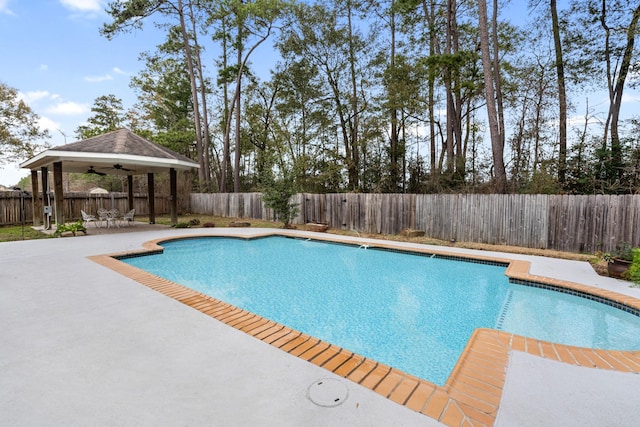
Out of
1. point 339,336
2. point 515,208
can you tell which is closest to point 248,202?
point 515,208

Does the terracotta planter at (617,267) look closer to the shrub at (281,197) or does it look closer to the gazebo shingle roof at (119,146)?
the shrub at (281,197)

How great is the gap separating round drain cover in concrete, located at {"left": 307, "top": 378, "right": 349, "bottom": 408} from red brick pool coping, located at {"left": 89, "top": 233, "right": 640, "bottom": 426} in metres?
0.13

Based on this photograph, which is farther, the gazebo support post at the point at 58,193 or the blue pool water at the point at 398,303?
the gazebo support post at the point at 58,193

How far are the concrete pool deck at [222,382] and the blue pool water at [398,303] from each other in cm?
63

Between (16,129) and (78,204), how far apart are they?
8.21m

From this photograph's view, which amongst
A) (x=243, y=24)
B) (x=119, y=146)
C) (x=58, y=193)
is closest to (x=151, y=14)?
(x=243, y=24)

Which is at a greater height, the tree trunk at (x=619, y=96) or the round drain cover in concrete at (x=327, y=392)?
the tree trunk at (x=619, y=96)

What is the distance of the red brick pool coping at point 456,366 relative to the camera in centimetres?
174

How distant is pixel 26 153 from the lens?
17.5 metres

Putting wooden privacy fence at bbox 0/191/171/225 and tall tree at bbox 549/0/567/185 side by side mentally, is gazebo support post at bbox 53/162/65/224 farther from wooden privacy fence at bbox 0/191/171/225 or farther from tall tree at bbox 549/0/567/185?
tall tree at bbox 549/0/567/185

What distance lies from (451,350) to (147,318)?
9.76 ft

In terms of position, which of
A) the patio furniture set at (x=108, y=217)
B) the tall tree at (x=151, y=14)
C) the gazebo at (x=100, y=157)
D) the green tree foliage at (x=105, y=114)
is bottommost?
the patio furniture set at (x=108, y=217)

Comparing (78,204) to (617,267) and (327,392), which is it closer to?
(327,392)

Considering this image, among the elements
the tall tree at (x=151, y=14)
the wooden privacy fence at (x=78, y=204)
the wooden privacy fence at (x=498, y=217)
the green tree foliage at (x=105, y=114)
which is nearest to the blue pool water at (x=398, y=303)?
the wooden privacy fence at (x=498, y=217)
